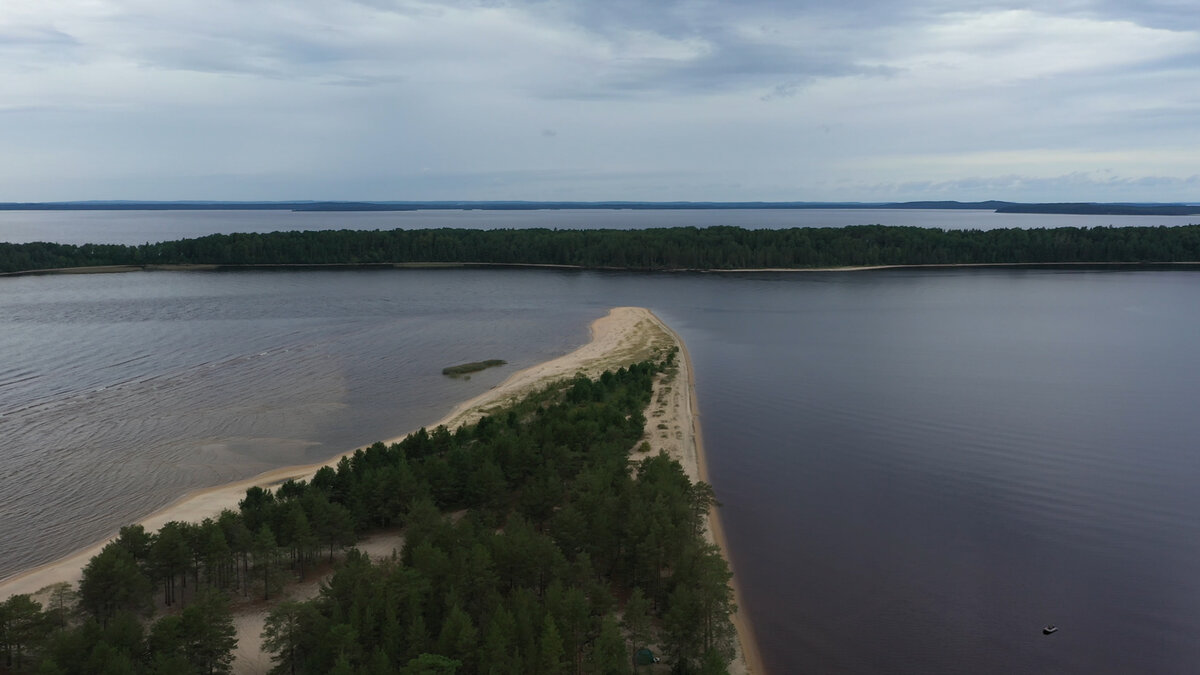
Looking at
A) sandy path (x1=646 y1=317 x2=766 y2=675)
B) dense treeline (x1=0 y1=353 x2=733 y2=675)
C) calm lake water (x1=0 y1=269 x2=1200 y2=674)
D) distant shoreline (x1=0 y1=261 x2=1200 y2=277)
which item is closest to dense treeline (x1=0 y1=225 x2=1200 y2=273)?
distant shoreline (x1=0 y1=261 x2=1200 y2=277)

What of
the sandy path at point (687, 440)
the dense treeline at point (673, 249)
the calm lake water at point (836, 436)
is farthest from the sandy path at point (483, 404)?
the dense treeline at point (673, 249)

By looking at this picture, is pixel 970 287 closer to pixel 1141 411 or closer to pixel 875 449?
pixel 1141 411

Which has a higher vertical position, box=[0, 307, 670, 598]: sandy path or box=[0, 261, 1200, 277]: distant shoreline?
box=[0, 261, 1200, 277]: distant shoreline

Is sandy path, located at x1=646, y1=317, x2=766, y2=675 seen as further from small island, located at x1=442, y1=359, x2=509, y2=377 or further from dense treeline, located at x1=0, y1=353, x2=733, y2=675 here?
A: small island, located at x1=442, y1=359, x2=509, y2=377

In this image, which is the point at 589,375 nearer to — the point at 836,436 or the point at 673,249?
the point at 836,436

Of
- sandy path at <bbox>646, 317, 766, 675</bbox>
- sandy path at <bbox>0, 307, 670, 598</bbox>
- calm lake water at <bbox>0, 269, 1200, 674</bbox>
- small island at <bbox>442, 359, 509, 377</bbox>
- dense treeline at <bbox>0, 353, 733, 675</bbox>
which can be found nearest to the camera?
dense treeline at <bbox>0, 353, 733, 675</bbox>

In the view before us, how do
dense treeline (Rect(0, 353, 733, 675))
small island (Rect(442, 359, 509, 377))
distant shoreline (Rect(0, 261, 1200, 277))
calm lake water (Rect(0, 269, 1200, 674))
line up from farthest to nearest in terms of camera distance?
distant shoreline (Rect(0, 261, 1200, 277)), small island (Rect(442, 359, 509, 377)), calm lake water (Rect(0, 269, 1200, 674)), dense treeline (Rect(0, 353, 733, 675))
